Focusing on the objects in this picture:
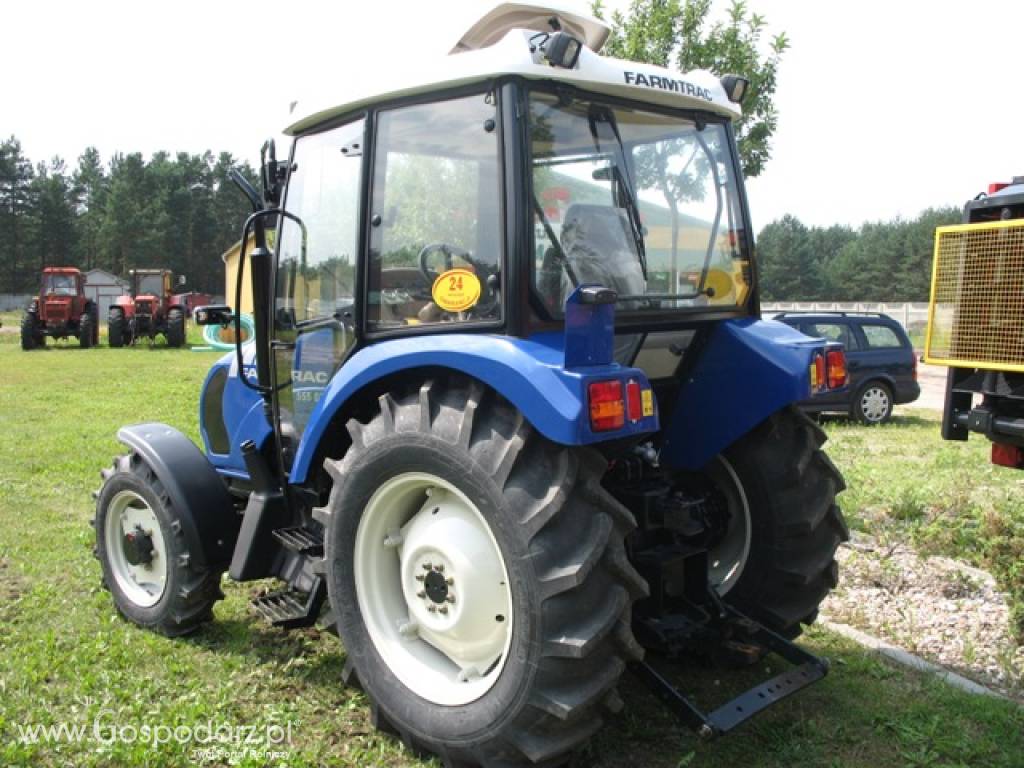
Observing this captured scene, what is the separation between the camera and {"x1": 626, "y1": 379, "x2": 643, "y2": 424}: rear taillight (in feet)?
9.15

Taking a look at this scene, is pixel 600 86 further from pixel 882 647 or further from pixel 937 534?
pixel 937 534

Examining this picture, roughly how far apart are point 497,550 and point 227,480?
2.43 metres

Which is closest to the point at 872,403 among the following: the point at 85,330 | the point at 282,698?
the point at 282,698

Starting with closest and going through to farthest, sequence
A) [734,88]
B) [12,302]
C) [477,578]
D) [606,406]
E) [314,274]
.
A: [606,406]
[477,578]
[734,88]
[314,274]
[12,302]

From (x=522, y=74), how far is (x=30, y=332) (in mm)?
26559

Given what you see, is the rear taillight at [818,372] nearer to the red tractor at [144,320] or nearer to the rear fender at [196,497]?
the rear fender at [196,497]

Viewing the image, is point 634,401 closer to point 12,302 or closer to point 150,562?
point 150,562

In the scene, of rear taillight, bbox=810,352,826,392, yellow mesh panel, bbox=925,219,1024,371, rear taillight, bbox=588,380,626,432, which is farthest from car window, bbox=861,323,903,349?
rear taillight, bbox=588,380,626,432

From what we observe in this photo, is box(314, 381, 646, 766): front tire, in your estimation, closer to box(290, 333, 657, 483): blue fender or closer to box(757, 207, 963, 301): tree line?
box(290, 333, 657, 483): blue fender

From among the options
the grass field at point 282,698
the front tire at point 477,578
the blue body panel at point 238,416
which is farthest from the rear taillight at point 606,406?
the blue body panel at point 238,416

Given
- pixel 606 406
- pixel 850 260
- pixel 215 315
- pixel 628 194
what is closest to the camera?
pixel 606 406

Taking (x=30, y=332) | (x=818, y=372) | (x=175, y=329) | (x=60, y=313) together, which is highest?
(x=818, y=372)

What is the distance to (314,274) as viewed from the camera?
3906 millimetres

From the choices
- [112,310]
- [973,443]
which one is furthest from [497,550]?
[112,310]
